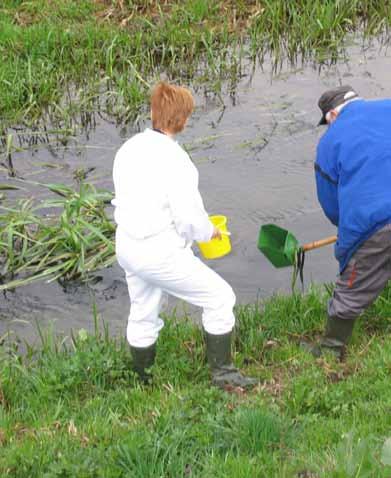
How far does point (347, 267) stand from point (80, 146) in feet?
15.1

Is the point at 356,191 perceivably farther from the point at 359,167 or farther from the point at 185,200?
the point at 185,200

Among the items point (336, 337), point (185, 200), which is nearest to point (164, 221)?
point (185, 200)

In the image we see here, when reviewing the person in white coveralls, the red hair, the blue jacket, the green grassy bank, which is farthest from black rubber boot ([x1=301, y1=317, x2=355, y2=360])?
the green grassy bank

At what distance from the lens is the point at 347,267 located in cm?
496

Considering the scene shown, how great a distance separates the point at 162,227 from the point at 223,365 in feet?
3.08

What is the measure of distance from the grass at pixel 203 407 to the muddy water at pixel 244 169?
0.74 metres

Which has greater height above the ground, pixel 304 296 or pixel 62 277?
pixel 304 296

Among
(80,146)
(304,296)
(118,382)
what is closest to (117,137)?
(80,146)

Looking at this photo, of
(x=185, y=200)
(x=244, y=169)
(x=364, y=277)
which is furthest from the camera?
(x=244, y=169)

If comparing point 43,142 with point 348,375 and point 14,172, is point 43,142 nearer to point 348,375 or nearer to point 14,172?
point 14,172

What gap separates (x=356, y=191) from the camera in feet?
15.6

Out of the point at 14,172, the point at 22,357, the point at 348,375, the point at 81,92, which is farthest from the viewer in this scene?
the point at 81,92

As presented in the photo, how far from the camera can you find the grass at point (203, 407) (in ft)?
12.4

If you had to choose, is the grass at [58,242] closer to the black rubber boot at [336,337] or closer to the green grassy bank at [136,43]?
the green grassy bank at [136,43]
